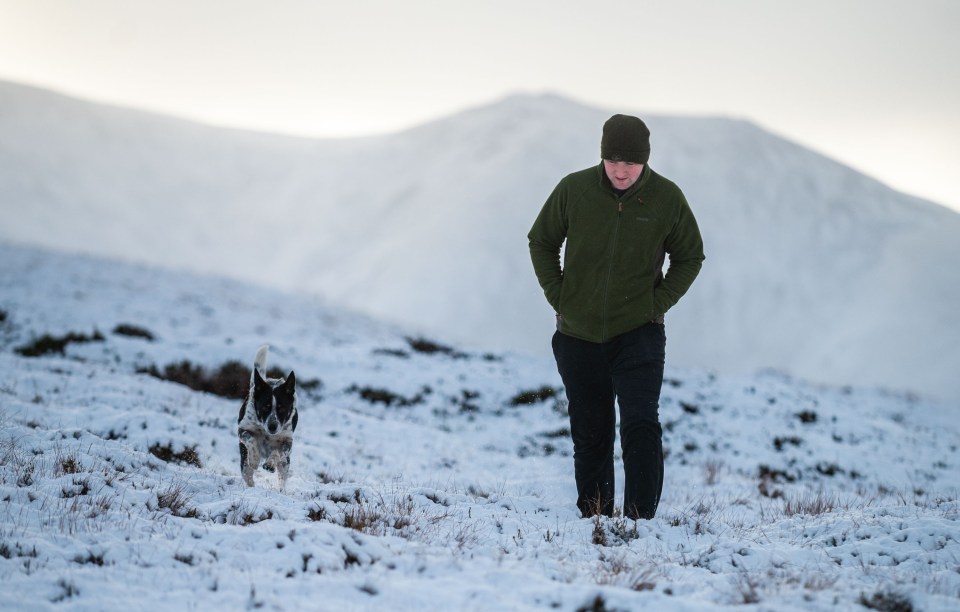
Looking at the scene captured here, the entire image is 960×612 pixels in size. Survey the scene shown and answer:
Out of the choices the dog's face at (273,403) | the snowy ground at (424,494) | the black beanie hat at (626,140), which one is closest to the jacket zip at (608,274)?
the black beanie hat at (626,140)

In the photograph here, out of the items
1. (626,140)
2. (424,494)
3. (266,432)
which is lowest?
(424,494)

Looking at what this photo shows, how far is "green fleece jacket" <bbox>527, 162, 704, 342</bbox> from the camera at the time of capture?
5.35 metres

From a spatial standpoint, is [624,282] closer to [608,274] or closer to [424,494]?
[608,274]

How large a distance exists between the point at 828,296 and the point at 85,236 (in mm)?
55526

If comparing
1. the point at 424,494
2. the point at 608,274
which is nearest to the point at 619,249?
the point at 608,274

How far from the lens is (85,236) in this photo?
171 feet

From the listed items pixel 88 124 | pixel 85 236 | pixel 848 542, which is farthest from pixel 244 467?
pixel 88 124

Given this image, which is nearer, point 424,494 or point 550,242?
point 550,242

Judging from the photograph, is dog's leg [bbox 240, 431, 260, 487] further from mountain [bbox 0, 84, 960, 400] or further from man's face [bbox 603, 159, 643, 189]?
mountain [bbox 0, 84, 960, 400]

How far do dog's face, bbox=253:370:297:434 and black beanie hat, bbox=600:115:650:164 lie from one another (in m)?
3.69

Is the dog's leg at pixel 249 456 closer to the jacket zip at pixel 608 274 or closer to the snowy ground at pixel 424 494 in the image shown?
the snowy ground at pixel 424 494

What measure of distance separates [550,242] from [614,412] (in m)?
1.57

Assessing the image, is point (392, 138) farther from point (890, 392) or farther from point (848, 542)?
point (848, 542)

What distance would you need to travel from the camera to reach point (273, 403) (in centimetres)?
659
